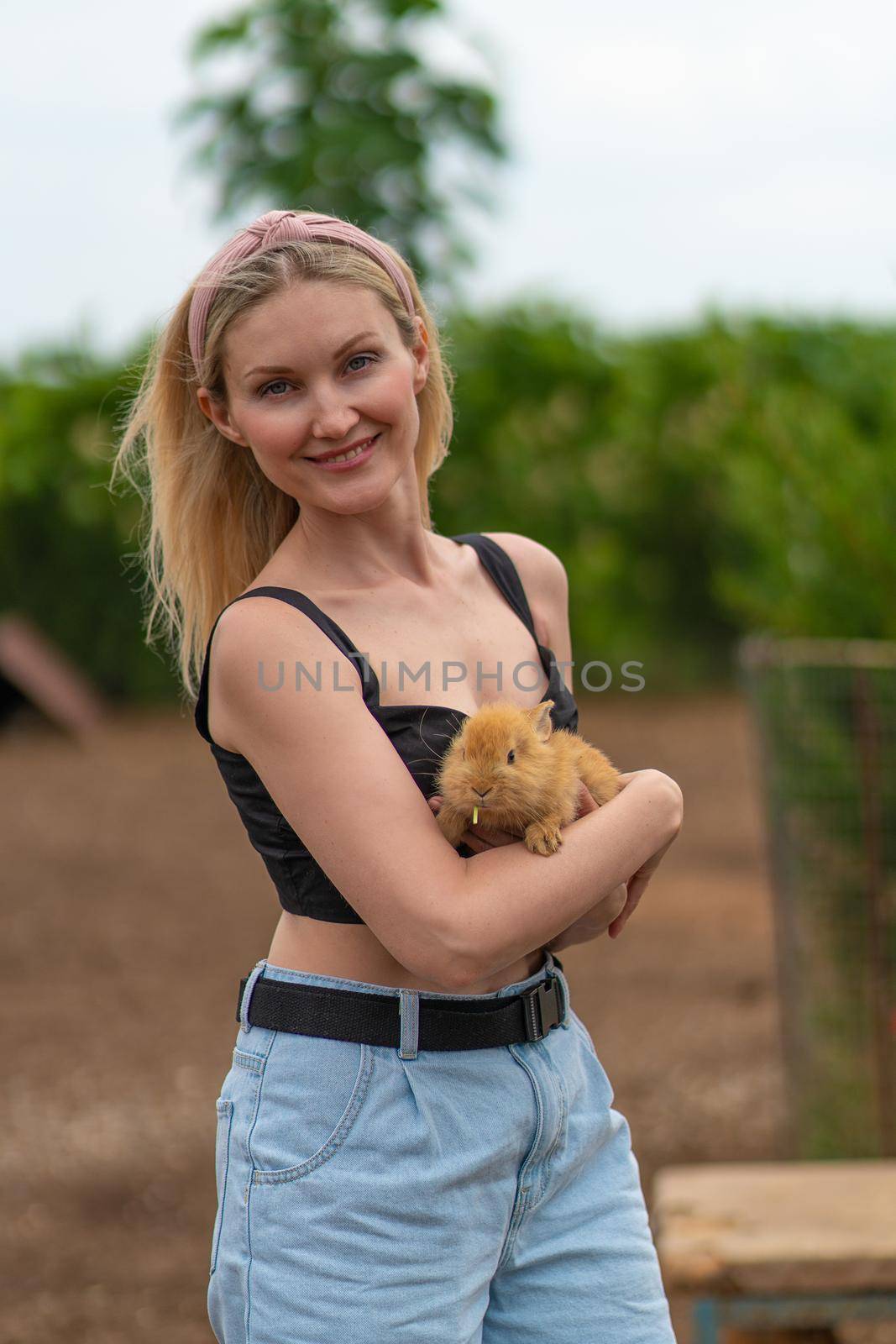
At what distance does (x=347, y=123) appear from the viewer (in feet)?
47.0

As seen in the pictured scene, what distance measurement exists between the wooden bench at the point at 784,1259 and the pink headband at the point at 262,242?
7.80ft

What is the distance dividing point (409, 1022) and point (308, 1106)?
17cm

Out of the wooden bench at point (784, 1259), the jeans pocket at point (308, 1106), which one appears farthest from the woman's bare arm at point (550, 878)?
the wooden bench at point (784, 1259)

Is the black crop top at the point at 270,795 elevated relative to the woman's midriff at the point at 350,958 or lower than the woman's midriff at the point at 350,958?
elevated

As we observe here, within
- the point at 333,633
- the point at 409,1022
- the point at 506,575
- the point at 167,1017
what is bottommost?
the point at 167,1017

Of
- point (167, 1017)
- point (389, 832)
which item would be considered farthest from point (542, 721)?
point (167, 1017)

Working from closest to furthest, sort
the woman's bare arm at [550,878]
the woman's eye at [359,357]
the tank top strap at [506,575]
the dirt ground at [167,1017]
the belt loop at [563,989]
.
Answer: the woman's bare arm at [550,878], the woman's eye at [359,357], the belt loop at [563,989], the tank top strap at [506,575], the dirt ground at [167,1017]

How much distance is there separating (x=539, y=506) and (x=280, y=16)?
18.2 feet

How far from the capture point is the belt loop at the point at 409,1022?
1.96 metres

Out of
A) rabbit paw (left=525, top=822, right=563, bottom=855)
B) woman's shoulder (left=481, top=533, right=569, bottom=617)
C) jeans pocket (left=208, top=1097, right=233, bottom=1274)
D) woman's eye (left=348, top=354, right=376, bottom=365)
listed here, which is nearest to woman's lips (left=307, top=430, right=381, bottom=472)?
woman's eye (left=348, top=354, right=376, bottom=365)

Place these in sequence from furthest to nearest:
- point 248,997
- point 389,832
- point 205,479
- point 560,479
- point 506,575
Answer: point 560,479
point 506,575
point 205,479
point 248,997
point 389,832

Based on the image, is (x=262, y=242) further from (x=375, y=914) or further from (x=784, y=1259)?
(x=784, y=1259)

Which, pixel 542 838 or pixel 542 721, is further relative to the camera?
pixel 542 721

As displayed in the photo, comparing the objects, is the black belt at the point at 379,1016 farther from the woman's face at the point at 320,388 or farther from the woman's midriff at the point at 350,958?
the woman's face at the point at 320,388
